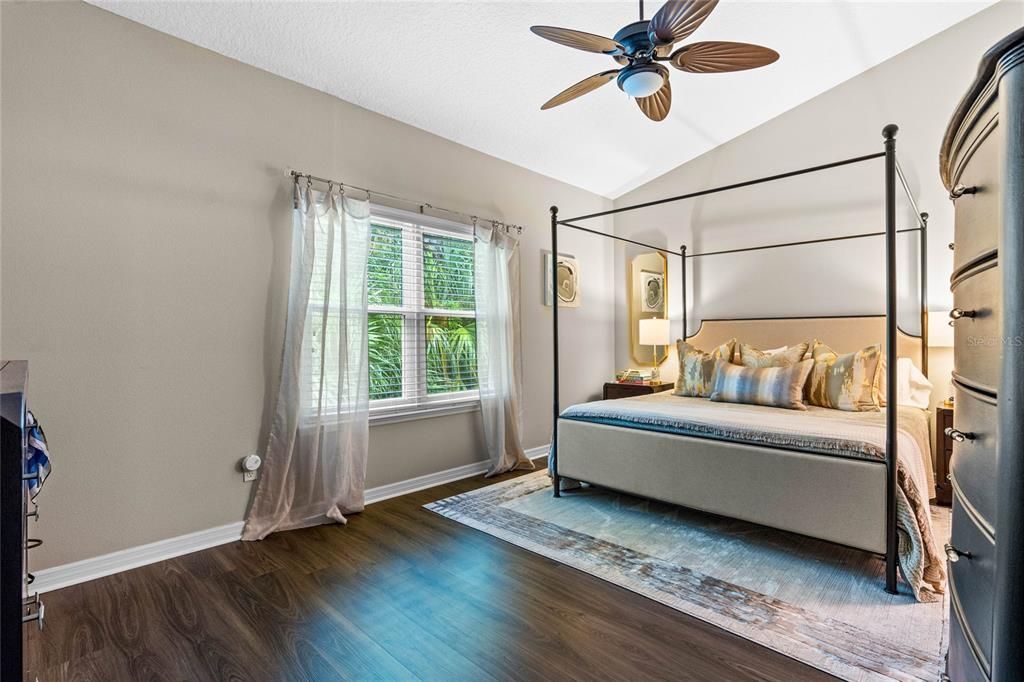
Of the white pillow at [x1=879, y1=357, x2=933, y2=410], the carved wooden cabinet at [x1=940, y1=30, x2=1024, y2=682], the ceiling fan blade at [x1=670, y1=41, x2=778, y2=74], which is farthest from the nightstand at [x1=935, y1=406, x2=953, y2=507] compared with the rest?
the carved wooden cabinet at [x1=940, y1=30, x2=1024, y2=682]

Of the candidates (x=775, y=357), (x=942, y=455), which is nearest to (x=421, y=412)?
(x=775, y=357)

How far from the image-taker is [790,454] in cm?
240

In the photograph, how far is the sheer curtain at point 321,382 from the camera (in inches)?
114

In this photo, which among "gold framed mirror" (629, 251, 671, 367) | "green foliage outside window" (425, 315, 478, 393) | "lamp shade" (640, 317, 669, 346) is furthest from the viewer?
"gold framed mirror" (629, 251, 671, 367)

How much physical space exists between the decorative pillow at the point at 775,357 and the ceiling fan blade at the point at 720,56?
2.03 meters

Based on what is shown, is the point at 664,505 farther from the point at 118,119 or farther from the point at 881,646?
the point at 118,119

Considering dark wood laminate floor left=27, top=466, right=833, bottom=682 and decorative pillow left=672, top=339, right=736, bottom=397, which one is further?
decorative pillow left=672, top=339, right=736, bottom=397

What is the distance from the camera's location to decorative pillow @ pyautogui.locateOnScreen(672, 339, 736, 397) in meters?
3.76

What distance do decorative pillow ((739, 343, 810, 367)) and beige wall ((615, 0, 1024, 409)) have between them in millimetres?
672

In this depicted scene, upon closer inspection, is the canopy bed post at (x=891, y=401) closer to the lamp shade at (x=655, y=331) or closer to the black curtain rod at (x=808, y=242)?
the black curtain rod at (x=808, y=242)

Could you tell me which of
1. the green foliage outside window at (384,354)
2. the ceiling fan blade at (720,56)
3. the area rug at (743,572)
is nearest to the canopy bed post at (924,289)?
the area rug at (743,572)

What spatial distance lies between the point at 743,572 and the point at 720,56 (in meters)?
2.28

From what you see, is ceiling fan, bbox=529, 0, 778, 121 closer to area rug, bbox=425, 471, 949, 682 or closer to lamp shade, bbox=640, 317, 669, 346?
area rug, bbox=425, 471, 949, 682

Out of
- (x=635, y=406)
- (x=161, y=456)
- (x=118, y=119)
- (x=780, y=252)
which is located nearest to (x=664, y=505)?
(x=635, y=406)
